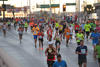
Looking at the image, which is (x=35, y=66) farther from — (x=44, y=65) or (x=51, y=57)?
(x=51, y=57)

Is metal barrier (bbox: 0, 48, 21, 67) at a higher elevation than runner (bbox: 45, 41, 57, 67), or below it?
higher

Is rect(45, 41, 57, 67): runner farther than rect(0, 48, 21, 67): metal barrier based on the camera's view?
Yes

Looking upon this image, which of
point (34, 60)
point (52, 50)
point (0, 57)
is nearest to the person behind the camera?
point (0, 57)

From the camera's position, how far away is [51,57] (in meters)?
10.0

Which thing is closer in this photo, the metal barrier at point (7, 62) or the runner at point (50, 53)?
the metal barrier at point (7, 62)

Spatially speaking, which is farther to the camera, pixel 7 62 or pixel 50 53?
pixel 50 53

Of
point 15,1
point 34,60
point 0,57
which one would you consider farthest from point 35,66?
point 15,1

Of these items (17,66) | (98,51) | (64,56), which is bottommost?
(64,56)

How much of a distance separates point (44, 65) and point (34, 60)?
5.73 ft

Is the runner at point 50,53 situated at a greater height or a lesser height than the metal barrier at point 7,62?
lesser

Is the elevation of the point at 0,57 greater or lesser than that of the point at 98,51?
greater

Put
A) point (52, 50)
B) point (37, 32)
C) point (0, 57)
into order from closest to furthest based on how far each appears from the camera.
Answer: point (0, 57), point (52, 50), point (37, 32)

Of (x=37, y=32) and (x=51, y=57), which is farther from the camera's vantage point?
(x=37, y=32)

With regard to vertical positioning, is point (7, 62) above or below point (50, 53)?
above
